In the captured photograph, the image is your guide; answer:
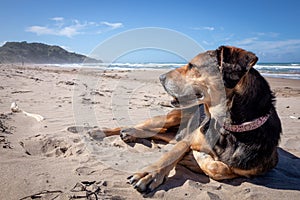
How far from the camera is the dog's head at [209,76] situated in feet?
9.82

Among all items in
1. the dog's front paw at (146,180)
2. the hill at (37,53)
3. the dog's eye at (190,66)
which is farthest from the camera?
the hill at (37,53)

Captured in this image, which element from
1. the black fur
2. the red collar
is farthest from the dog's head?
the red collar

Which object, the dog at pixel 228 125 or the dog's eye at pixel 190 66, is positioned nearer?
the dog at pixel 228 125

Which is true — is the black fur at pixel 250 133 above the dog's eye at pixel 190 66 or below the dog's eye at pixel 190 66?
below

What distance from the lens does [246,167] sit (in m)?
2.96

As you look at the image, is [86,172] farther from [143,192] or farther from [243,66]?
[243,66]

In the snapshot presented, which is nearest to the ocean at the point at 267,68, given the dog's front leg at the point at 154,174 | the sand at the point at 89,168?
the sand at the point at 89,168

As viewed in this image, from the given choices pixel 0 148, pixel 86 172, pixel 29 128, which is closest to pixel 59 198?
pixel 86 172

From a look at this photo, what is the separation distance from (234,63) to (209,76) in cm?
47

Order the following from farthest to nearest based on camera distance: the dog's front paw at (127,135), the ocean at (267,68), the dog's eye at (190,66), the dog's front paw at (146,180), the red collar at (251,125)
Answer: the ocean at (267,68), the dog's front paw at (127,135), the dog's eye at (190,66), the red collar at (251,125), the dog's front paw at (146,180)

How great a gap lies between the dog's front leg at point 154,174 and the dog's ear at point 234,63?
3.76ft

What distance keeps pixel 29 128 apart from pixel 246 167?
382 cm

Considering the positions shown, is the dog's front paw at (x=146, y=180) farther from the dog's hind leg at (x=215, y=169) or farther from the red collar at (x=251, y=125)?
the red collar at (x=251, y=125)

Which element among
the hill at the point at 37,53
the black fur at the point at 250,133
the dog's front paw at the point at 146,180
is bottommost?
the dog's front paw at the point at 146,180
